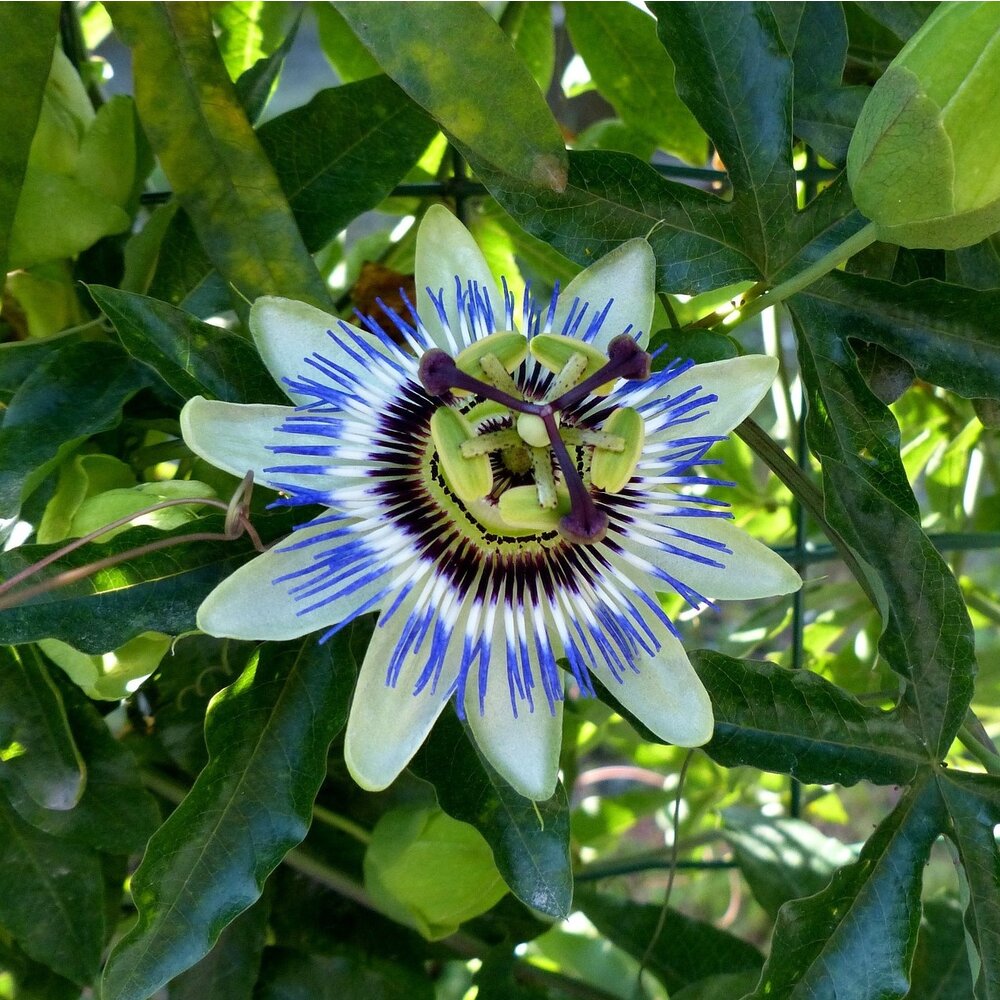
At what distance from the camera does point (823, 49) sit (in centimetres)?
113

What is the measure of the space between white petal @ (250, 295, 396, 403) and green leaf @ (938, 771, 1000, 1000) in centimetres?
69

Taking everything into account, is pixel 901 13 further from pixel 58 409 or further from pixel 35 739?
pixel 35 739

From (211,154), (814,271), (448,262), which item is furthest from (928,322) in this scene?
(211,154)

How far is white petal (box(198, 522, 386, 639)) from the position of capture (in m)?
0.85

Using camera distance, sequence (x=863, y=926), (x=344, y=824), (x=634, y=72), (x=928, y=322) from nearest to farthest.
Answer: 1. (x=863, y=926)
2. (x=928, y=322)
3. (x=344, y=824)
4. (x=634, y=72)

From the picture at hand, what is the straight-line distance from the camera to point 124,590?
0.88m

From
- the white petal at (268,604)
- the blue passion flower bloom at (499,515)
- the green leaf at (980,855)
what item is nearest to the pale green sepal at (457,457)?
the blue passion flower bloom at (499,515)

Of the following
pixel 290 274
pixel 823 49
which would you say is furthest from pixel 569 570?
pixel 823 49

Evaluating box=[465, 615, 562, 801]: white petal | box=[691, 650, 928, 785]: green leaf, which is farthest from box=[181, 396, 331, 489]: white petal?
box=[691, 650, 928, 785]: green leaf

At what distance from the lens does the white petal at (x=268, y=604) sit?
846 millimetres

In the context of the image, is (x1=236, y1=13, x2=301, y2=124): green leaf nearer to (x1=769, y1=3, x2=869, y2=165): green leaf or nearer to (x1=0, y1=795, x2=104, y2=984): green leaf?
(x1=769, y1=3, x2=869, y2=165): green leaf

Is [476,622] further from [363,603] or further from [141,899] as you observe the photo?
[141,899]

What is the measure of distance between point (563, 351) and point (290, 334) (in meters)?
0.23

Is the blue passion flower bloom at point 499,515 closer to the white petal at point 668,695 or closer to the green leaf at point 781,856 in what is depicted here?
the white petal at point 668,695
